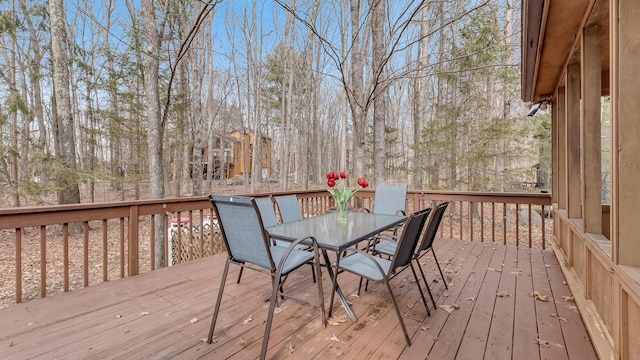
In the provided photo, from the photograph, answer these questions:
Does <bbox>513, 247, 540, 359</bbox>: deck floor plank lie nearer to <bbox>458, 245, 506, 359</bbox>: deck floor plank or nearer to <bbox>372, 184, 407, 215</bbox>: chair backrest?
<bbox>458, 245, 506, 359</bbox>: deck floor plank

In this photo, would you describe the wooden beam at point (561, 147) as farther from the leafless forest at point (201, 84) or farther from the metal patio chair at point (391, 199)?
the metal patio chair at point (391, 199)

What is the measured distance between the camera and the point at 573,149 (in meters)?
2.84

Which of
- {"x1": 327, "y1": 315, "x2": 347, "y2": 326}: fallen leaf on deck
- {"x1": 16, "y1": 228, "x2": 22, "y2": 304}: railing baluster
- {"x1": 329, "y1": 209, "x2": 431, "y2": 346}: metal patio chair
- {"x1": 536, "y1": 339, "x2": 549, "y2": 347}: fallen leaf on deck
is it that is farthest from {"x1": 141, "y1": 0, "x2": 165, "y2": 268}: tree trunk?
{"x1": 536, "y1": 339, "x2": 549, "y2": 347}: fallen leaf on deck

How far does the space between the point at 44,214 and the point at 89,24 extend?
1233 cm

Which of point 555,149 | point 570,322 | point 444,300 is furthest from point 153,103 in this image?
point 555,149

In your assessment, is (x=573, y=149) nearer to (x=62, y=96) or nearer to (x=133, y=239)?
(x=133, y=239)

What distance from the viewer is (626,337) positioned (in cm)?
146

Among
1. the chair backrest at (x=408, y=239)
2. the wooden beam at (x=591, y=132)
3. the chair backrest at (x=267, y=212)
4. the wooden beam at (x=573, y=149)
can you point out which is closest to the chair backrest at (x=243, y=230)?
the chair backrest at (x=408, y=239)

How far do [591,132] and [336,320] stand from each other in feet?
7.90

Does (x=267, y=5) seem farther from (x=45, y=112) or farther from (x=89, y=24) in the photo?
(x=45, y=112)

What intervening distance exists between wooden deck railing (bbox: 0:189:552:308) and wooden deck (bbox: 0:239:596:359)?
41 cm

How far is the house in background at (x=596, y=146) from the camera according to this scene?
1410 millimetres

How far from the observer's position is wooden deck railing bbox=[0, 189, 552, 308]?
2.57m

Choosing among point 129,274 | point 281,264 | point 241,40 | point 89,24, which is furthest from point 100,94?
point 281,264
